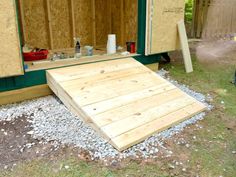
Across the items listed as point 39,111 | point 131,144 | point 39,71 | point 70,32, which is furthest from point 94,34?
point 131,144

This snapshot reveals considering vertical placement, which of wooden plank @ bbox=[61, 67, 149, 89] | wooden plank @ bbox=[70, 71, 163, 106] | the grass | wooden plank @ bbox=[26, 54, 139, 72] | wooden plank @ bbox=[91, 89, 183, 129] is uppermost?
wooden plank @ bbox=[26, 54, 139, 72]

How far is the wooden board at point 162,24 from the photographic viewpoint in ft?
14.7

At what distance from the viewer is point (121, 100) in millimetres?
3168

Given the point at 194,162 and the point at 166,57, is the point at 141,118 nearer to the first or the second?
the point at 194,162

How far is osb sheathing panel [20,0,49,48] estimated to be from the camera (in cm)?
490

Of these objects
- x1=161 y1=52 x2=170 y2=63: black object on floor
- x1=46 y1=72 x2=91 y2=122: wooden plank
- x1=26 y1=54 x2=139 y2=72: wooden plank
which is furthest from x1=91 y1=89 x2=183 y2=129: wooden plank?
x1=161 y1=52 x2=170 y2=63: black object on floor

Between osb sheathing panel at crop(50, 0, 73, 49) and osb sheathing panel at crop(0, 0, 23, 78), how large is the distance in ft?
7.10

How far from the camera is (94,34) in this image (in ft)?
18.8

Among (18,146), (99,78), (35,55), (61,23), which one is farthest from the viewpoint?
(61,23)

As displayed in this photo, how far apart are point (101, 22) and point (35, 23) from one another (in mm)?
1594

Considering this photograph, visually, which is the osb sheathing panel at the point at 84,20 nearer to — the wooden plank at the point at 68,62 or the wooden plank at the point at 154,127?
the wooden plank at the point at 68,62

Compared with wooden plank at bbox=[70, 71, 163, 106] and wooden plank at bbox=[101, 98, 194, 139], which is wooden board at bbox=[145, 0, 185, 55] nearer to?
wooden plank at bbox=[70, 71, 163, 106]

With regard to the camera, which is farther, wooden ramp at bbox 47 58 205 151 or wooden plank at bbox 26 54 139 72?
wooden plank at bbox 26 54 139 72

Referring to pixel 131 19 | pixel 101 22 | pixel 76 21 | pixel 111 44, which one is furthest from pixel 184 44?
pixel 76 21
